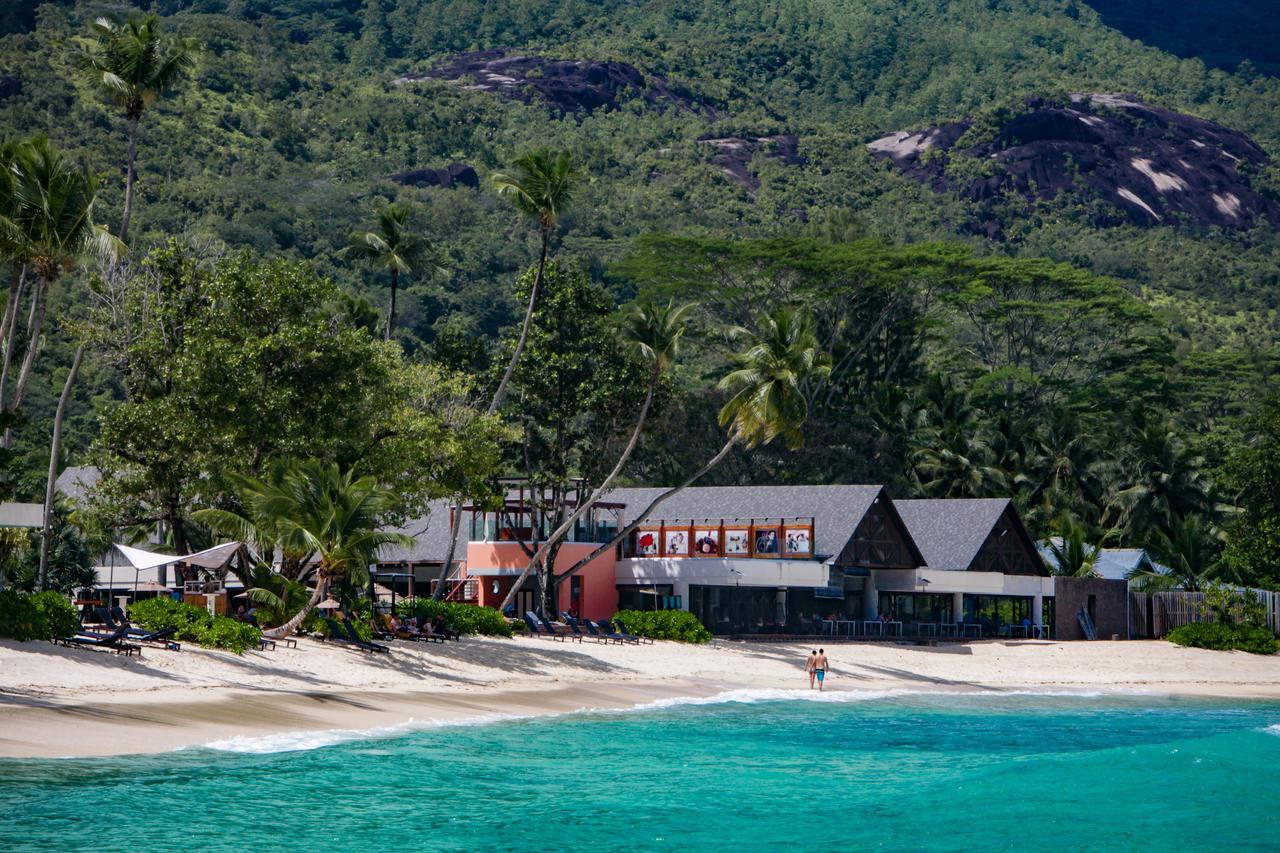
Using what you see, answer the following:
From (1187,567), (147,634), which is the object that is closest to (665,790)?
(147,634)

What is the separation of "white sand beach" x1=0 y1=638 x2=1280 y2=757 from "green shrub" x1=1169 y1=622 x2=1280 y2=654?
2.66ft

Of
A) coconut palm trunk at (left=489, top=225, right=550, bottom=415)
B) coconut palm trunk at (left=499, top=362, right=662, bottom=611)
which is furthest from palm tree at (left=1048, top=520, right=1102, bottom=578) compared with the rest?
coconut palm trunk at (left=489, top=225, right=550, bottom=415)

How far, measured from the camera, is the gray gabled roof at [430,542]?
188ft

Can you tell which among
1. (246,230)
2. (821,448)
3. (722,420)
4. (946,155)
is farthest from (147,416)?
(946,155)

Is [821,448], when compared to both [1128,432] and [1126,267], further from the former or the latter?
[1126,267]

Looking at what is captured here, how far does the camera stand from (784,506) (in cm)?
5759

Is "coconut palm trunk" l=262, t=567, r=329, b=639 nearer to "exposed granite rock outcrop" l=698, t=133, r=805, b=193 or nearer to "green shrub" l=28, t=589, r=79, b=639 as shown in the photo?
"green shrub" l=28, t=589, r=79, b=639

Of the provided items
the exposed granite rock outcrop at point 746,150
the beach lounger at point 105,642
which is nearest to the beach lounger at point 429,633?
the beach lounger at point 105,642

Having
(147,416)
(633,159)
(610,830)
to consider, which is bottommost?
(610,830)

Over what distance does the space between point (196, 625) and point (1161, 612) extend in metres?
39.8

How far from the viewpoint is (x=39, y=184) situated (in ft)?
110

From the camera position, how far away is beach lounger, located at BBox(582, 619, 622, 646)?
4794 cm

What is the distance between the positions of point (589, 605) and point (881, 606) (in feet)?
37.9

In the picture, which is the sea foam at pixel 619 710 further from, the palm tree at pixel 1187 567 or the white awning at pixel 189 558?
the palm tree at pixel 1187 567
